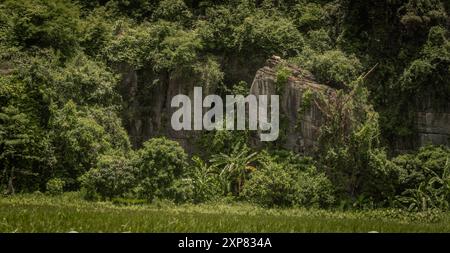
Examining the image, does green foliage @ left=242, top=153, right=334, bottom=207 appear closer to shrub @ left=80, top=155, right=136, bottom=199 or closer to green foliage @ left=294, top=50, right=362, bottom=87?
green foliage @ left=294, top=50, right=362, bottom=87

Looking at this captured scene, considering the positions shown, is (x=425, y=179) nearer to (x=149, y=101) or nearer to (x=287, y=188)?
(x=287, y=188)

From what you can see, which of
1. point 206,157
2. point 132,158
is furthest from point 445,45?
point 132,158

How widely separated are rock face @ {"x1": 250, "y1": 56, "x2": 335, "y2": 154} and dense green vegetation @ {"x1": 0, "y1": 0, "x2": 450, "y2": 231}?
59 cm

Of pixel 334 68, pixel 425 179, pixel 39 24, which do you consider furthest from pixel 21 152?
pixel 425 179

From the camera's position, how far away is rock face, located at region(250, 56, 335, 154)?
24266 millimetres

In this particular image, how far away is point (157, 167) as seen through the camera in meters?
23.1

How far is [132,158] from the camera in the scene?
23.1m

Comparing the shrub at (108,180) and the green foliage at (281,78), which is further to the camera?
the green foliage at (281,78)

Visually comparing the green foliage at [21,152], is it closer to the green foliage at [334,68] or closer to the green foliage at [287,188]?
the green foliage at [287,188]

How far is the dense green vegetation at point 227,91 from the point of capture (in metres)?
22.8

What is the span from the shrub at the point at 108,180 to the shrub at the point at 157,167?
25.2 inches

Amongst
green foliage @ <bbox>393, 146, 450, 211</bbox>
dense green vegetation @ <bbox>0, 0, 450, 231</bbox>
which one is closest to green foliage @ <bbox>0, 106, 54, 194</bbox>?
dense green vegetation @ <bbox>0, 0, 450, 231</bbox>

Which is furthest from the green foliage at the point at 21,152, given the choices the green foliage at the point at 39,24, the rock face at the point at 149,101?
the rock face at the point at 149,101

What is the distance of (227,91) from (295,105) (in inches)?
183
